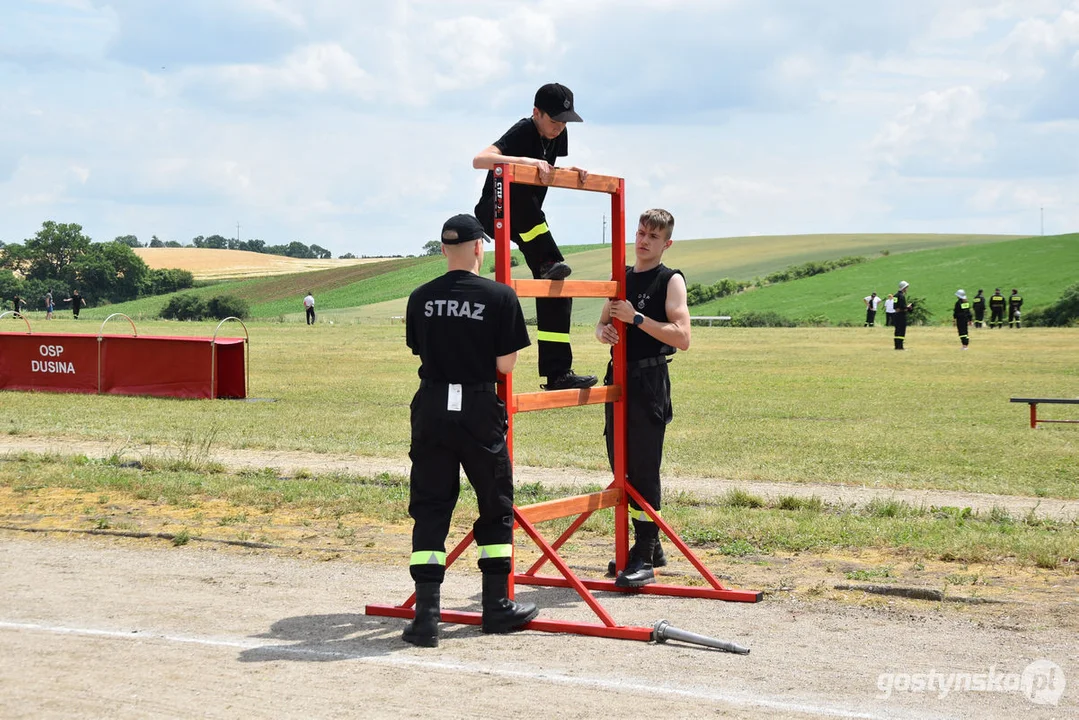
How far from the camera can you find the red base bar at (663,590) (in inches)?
293

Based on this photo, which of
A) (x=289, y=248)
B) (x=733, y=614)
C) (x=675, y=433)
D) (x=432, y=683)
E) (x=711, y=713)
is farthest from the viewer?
(x=289, y=248)

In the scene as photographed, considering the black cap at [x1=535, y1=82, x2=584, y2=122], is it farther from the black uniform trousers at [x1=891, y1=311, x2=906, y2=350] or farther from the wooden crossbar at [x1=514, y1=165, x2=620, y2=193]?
the black uniform trousers at [x1=891, y1=311, x2=906, y2=350]

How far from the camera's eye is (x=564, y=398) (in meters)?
7.34

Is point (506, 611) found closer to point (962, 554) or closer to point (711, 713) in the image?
point (711, 713)

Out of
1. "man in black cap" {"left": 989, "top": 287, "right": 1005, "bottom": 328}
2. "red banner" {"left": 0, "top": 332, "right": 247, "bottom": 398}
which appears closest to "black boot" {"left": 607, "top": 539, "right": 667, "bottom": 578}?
"red banner" {"left": 0, "top": 332, "right": 247, "bottom": 398}

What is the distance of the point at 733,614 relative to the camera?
23.3ft

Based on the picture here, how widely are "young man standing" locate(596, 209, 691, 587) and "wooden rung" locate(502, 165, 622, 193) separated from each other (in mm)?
332

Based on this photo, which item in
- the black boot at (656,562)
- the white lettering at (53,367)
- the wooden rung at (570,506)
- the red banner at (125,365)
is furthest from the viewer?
the white lettering at (53,367)

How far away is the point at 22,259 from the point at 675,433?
10879 centimetres

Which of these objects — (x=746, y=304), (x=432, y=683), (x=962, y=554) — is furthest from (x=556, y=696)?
(x=746, y=304)

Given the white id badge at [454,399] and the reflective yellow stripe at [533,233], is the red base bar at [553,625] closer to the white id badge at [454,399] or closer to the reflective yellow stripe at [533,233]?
the white id badge at [454,399]

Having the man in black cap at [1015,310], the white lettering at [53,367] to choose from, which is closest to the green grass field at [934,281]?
the man in black cap at [1015,310]

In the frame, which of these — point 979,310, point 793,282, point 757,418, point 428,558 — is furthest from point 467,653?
point 793,282

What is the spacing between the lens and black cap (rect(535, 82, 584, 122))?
7.04 meters
